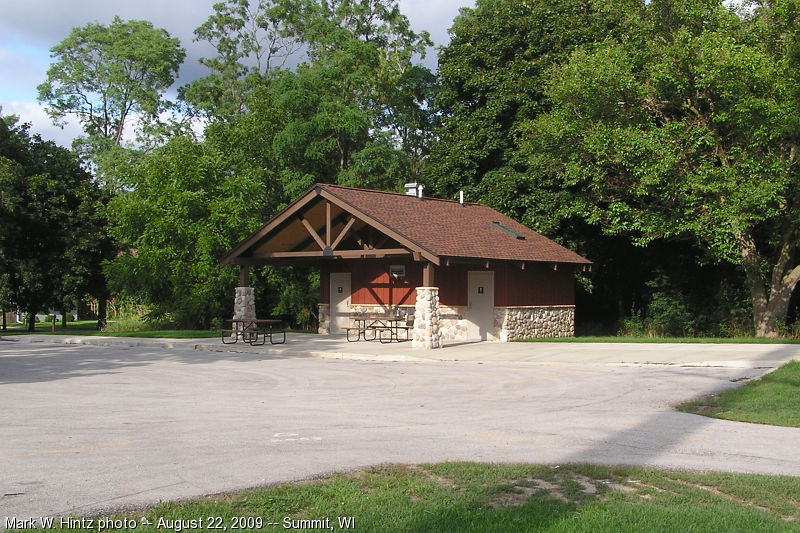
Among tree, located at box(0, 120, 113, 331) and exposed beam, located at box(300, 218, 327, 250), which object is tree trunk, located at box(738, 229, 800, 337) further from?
tree, located at box(0, 120, 113, 331)

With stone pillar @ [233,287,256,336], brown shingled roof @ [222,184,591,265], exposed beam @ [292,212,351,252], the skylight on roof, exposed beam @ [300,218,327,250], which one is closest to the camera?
brown shingled roof @ [222,184,591,265]

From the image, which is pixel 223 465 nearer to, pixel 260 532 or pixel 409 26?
pixel 260 532

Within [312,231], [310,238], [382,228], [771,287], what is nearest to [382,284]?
[310,238]

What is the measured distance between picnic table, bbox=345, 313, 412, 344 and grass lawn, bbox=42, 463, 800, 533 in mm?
16606

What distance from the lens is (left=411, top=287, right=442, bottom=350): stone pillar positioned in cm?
2052

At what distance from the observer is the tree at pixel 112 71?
157 ft

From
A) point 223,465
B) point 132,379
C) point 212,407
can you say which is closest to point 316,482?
point 223,465

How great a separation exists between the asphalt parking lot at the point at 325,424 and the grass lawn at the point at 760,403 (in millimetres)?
455

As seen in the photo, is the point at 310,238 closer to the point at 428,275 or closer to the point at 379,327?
the point at 379,327

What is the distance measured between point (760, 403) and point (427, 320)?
1067 cm

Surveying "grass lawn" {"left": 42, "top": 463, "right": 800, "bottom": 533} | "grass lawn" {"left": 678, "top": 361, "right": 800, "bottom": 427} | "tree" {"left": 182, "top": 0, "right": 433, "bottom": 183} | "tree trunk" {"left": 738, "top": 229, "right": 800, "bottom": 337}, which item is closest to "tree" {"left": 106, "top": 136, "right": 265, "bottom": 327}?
"tree" {"left": 182, "top": 0, "right": 433, "bottom": 183}

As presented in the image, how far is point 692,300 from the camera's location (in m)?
28.9

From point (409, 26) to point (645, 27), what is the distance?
25366 millimetres

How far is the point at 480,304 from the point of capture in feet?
80.3
